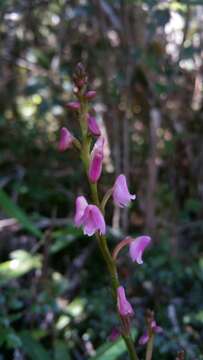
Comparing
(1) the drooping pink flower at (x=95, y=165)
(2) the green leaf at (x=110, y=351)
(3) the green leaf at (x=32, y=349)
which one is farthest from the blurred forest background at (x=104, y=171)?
(1) the drooping pink flower at (x=95, y=165)

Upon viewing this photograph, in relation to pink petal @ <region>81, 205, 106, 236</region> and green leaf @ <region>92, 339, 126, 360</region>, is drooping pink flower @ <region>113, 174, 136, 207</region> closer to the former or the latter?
pink petal @ <region>81, 205, 106, 236</region>

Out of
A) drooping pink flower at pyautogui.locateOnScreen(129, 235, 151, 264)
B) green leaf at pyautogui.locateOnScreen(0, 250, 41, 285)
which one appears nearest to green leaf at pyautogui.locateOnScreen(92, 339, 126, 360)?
green leaf at pyautogui.locateOnScreen(0, 250, 41, 285)

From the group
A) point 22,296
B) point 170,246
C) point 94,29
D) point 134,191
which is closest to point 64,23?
point 94,29

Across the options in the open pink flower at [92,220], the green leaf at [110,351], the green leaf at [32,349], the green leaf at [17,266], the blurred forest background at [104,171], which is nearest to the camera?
the open pink flower at [92,220]

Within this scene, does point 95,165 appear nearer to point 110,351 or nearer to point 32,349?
point 110,351

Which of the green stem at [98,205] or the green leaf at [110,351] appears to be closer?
the green stem at [98,205]

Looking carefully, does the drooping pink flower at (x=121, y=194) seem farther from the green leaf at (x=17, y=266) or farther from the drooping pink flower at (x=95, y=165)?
the green leaf at (x=17, y=266)

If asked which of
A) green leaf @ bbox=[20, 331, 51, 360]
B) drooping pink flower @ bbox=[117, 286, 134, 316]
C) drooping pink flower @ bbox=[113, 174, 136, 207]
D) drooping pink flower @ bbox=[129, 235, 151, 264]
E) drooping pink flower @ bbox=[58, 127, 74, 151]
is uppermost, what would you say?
drooping pink flower @ bbox=[58, 127, 74, 151]
